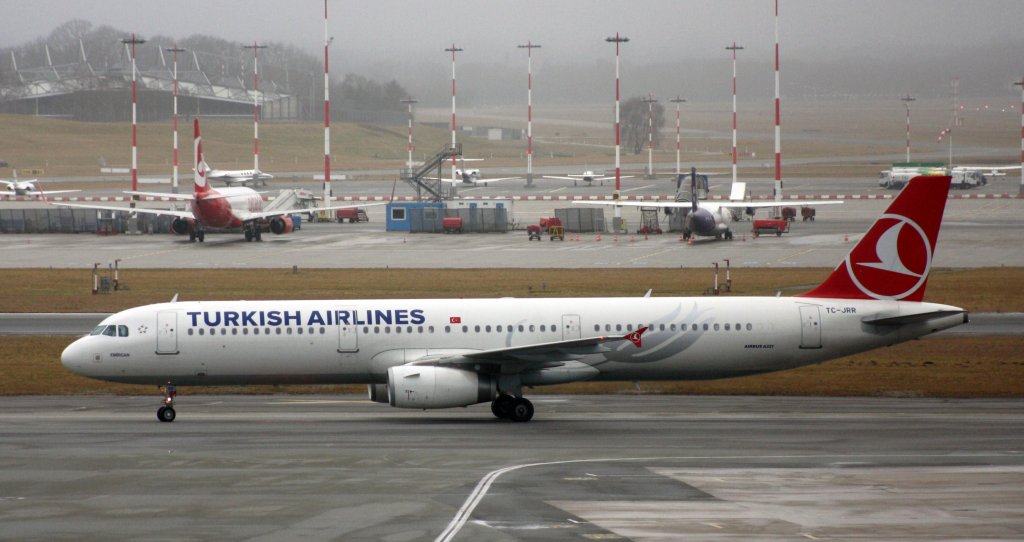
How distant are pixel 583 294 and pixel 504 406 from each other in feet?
87.1

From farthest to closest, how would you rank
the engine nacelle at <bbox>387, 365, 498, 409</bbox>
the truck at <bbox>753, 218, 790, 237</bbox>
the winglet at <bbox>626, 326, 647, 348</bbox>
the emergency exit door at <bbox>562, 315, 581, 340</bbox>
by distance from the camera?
the truck at <bbox>753, 218, 790, 237</bbox>, the emergency exit door at <bbox>562, 315, 581, 340</bbox>, the engine nacelle at <bbox>387, 365, 498, 409</bbox>, the winglet at <bbox>626, 326, 647, 348</bbox>

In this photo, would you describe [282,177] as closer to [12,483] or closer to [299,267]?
[299,267]

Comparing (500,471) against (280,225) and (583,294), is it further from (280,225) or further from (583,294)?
(280,225)

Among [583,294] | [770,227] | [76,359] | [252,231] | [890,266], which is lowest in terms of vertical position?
[76,359]

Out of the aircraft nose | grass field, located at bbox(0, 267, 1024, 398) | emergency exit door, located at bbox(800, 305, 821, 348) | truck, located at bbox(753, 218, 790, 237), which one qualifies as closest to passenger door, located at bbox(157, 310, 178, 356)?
the aircraft nose

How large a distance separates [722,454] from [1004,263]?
5237 cm

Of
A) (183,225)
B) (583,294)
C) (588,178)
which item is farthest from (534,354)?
(588,178)

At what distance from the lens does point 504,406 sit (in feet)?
111

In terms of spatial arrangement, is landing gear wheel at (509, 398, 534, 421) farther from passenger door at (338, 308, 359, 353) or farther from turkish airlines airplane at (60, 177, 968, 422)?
passenger door at (338, 308, 359, 353)

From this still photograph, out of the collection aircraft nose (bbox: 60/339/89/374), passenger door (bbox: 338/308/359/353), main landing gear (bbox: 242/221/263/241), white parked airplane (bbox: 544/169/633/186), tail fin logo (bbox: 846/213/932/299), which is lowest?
aircraft nose (bbox: 60/339/89/374)

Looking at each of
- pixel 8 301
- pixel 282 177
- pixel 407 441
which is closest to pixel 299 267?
pixel 8 301

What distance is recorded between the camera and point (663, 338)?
34.6m

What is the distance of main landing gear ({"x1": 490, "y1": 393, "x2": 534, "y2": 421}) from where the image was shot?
3350 cm

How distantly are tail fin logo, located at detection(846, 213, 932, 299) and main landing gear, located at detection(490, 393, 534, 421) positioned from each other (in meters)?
10.5
